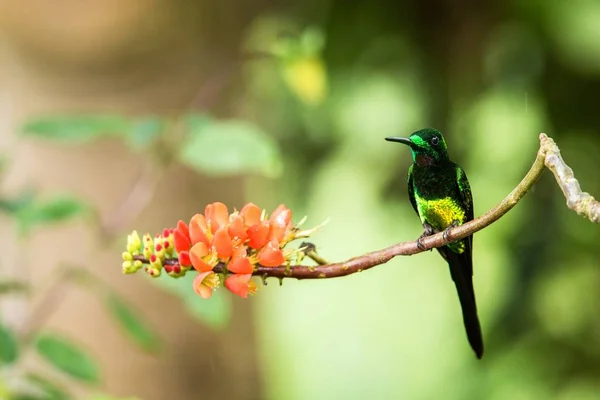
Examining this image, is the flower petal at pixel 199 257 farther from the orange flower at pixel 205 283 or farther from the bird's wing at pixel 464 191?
the bird's wing at pixel 464 191

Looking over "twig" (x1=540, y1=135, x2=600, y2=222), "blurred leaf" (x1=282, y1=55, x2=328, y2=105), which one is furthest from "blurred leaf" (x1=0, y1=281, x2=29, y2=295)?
"twig" (x1=540, y1=135, x2=600, y2=222)

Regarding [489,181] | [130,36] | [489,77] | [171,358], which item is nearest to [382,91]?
[489,77]

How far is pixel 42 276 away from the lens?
130 cm

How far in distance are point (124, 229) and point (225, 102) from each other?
47cm

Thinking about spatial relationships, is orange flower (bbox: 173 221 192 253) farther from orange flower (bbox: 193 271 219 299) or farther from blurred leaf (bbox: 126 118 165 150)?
blurred leaf (bbox: 126 118 165 150)

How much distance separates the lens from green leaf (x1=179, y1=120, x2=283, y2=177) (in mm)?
882

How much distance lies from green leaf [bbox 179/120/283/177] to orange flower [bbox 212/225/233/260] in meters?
0.54

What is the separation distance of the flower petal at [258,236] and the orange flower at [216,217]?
0.01 m

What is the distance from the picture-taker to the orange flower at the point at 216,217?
35 cm

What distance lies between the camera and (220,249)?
33cm

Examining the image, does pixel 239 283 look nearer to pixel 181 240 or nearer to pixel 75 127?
pixel 181 240

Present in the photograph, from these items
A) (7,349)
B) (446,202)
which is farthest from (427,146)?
(7,349)

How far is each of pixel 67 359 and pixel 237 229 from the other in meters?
0.53

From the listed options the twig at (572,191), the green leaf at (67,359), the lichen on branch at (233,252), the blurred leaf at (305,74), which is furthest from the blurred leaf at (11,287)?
the twig at (572,191)
